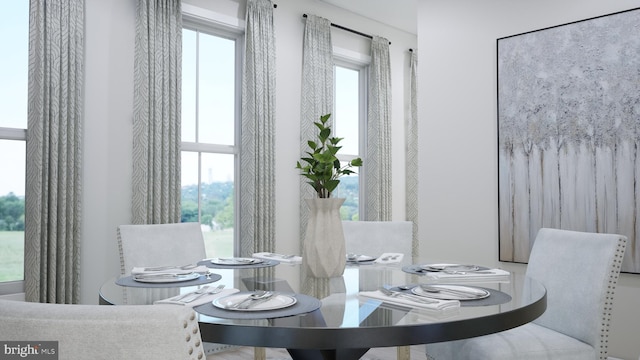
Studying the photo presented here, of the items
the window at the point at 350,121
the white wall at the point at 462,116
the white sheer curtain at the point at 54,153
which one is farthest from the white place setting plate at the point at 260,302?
the window at the point at 350,121

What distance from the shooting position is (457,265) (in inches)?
86.4

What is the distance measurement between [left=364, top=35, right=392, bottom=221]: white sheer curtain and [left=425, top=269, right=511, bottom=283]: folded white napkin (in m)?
3.48

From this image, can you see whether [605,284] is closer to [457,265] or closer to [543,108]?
[457,265]

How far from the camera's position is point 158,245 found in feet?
8.75

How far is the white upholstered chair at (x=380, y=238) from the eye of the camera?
10.2 ft

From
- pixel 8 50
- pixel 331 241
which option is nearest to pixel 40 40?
pixel 8 50

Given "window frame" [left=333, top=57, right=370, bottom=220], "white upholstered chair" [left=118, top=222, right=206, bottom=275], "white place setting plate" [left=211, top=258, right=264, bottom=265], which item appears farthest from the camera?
"window frame" [left=333, top=57, right=370, bottom=220]

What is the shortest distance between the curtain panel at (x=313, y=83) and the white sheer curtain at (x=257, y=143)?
0.44 meters

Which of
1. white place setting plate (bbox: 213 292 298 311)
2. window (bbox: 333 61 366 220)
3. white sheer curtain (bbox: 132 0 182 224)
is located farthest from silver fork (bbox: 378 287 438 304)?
window (bbox: 333 61 366 220)

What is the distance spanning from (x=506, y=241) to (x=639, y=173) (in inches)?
37.0

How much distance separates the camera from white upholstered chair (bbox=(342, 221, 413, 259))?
3.10 m

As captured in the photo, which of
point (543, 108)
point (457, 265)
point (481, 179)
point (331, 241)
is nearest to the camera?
point (331, 241)

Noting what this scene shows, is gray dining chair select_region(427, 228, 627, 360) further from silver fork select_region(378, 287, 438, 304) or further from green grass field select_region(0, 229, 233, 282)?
green grass field select_region(0, 229, 233, 282)

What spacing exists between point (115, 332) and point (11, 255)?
2.92m
